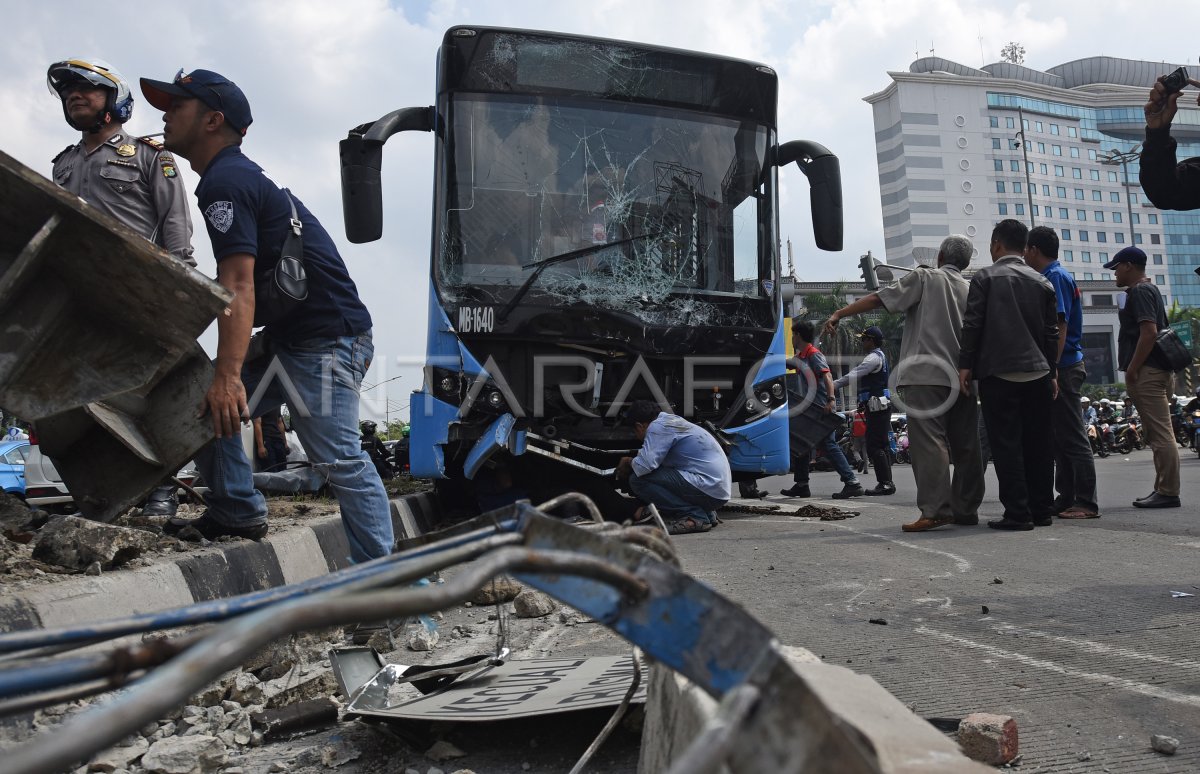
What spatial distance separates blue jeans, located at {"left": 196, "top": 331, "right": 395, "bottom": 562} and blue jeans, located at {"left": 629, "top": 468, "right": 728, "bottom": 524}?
3044mm

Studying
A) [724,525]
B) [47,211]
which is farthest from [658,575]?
[724,525]

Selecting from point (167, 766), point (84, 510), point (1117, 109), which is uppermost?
point (1117, 109)

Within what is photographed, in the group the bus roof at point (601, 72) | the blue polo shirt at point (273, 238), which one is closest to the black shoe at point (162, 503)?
the blue polo shirt at point (273, 238)

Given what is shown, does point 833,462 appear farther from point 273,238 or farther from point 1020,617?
point 273,238

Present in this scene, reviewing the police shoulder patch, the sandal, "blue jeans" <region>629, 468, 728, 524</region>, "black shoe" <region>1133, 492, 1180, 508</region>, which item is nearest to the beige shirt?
"blue jeans" <region>629, 468, 728, 524</region>

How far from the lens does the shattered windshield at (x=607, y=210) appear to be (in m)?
6.77

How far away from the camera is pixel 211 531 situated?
4129mm

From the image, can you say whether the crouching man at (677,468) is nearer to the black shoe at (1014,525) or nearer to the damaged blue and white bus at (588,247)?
the damaged blue and white bus at (588,247)

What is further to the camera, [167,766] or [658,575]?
[167,766]

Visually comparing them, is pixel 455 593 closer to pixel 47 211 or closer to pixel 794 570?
pixel 47 211

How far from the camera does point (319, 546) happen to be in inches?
193

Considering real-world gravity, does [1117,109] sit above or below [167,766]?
above

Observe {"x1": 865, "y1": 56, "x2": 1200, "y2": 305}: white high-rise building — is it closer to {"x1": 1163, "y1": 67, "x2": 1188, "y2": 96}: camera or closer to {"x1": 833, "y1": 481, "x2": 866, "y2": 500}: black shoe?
{"x1": 833, "y1": 481, "x2": 866, "y2": 500}: black shoe

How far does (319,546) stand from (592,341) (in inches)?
103
